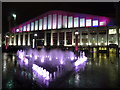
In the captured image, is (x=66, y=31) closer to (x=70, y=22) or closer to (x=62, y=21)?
(x=70, y=22)

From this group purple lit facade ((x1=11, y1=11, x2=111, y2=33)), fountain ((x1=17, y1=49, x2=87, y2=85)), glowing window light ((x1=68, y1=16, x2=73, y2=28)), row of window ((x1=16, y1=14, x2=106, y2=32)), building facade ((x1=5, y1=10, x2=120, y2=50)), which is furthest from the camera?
glowing window light ((x1=68, y1=16, x2=73, y2=28))

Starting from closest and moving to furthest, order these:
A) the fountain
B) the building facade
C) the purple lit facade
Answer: the fountain < the building facade < the purple lit facade

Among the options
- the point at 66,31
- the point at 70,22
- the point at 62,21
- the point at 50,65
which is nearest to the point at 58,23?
the point at 62,21

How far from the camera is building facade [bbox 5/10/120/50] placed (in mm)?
46531

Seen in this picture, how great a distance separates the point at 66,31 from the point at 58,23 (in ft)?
23.9

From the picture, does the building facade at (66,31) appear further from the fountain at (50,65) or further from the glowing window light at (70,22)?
the fountain at (50,65)

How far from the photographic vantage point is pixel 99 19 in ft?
166

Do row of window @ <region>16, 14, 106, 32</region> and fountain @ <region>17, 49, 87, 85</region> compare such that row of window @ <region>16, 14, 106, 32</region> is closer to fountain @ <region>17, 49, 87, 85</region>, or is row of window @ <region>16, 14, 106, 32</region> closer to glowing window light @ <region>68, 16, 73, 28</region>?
glowing window light @ <region>68, 16, 73, 28</region>

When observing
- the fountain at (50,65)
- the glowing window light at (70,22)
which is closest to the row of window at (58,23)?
the glowing window light at (70,22)

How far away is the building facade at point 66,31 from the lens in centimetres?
Result: 4653

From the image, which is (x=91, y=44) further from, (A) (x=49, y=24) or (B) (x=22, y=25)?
(B) (x=22, y=25)

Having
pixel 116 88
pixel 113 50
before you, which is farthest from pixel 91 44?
pixel 116 88

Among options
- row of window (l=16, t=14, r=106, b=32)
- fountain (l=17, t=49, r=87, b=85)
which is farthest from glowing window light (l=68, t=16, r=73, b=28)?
fountain (l=17, t=49, r=87, b=85)

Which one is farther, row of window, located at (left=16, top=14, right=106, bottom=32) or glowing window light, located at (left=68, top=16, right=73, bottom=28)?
glowing window light, located at (left=68, top=16, right=73, bottom=28)
